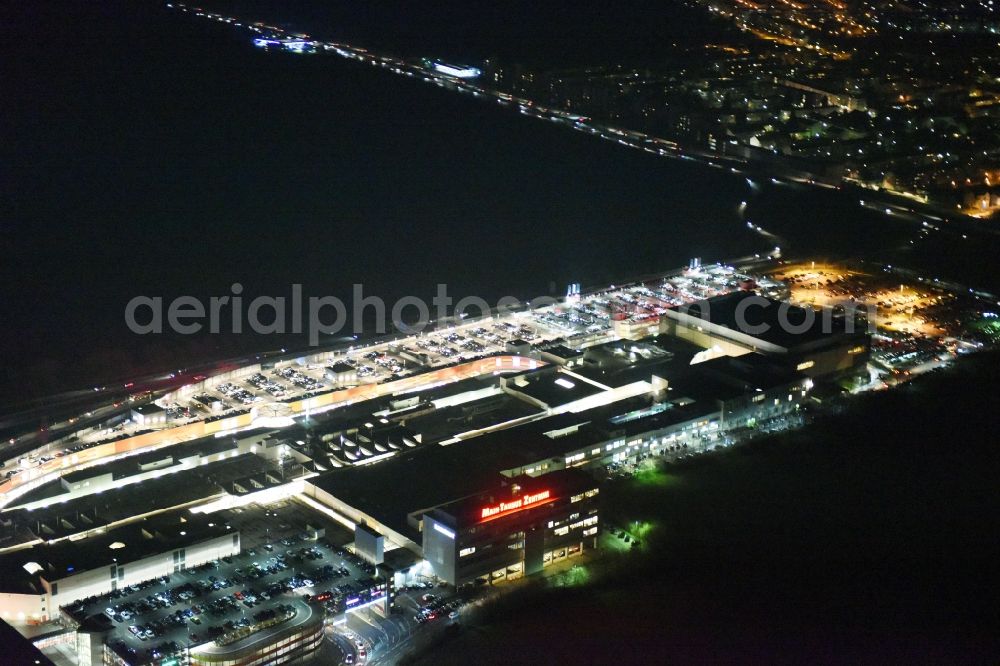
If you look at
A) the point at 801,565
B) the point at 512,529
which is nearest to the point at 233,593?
the point at 512,529

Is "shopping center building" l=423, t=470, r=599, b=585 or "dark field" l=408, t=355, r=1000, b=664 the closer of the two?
"dark field" l=408, t=355, r=1000, b=664

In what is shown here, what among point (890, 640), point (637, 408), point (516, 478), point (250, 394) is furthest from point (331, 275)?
point (890, 640)

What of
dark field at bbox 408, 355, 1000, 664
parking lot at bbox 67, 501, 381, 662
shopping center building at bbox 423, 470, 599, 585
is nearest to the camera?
parking lot at bbox 67, 501, 381, 662

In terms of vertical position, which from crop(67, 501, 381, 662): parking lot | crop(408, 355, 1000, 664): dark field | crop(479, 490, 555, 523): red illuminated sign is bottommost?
crop(67, 501, 381, 662): parking lot

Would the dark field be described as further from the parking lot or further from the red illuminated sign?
the parking lot

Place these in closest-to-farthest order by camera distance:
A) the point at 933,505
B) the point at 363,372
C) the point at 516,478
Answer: the point at 516,478 → the point at 933,505 → the point at 363,372

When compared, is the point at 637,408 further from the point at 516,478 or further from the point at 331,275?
the point at 331,275

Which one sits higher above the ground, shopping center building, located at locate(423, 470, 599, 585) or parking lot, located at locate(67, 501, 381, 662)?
shopping center building, located at locate(423, 470, 599, 585)

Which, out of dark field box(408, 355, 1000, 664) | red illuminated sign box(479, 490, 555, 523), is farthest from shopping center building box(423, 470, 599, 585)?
dark field box(408, 355, 1000, 664)

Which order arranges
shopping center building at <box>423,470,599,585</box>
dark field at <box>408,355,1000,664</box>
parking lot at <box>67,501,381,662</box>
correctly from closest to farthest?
parking lot at <box>67,501,381,662</box>
dark field at <box>408,355,1000,664</box>
shopping center building at <box>423,470,599,585</box>
